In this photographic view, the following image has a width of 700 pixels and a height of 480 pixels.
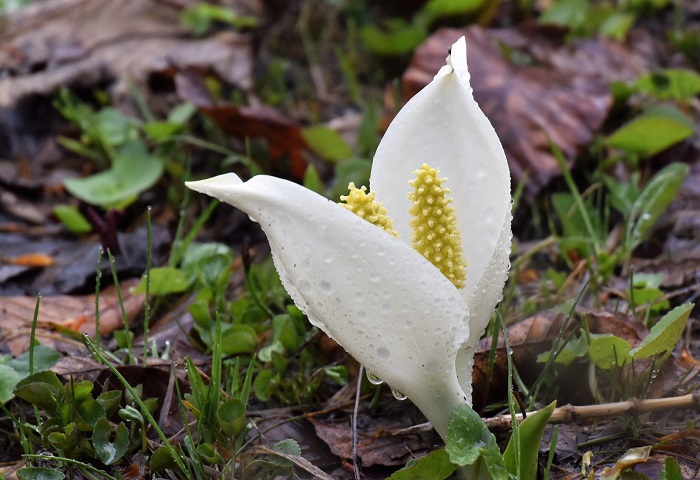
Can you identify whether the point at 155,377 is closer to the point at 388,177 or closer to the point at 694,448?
the point at 388,177

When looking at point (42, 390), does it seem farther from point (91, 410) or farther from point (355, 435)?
point (355, 435)

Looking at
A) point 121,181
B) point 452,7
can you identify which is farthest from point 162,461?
point 452,7

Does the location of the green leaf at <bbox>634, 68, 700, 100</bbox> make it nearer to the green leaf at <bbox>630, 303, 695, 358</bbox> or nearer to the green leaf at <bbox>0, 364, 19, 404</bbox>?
the green leaf at <bbox>630, 303, 695, 358</bbox>

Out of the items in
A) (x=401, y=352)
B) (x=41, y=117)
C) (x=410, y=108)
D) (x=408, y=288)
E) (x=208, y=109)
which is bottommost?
(x=41, y=117)

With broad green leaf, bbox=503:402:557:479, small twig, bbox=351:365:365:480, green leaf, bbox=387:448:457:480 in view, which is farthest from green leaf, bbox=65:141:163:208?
broad green leaf, bbox=503:402:557:479

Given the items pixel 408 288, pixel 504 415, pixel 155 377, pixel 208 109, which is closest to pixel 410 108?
pixel 408 288

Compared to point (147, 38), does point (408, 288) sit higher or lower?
higher
